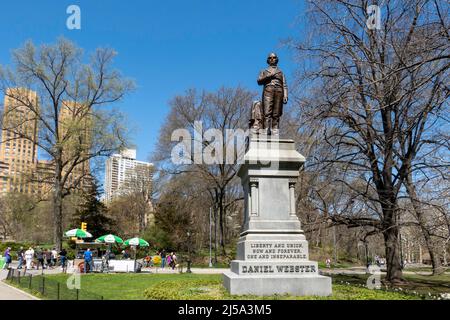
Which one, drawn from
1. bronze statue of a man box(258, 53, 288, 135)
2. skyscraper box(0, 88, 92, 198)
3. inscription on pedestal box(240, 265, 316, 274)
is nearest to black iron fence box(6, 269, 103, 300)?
inscription on pedestal box(240, 265, 316, 274)

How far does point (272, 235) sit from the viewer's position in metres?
11.7

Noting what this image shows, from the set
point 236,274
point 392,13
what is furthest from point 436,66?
point 236,274

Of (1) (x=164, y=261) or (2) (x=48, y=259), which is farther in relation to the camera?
(1) (x=164, y=261)

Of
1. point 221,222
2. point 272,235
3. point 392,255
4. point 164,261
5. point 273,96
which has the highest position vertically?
point 273,96

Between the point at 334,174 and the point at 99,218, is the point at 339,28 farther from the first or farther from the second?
the point at 99,218

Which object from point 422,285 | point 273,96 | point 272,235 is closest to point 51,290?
point 272,235

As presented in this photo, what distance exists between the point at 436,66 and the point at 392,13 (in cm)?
385

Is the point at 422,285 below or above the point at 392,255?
below

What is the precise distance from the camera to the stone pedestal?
35.3ft

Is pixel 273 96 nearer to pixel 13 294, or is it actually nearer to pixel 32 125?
pixel 13 294

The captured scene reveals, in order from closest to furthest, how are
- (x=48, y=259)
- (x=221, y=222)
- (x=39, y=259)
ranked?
(x=39, y=259)
(x=48, y=259)
(x=221, y=222)

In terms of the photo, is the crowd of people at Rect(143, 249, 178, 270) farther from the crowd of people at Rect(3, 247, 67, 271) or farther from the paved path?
the paved path

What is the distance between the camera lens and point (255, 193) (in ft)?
39.8
